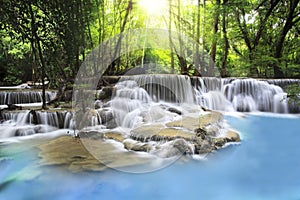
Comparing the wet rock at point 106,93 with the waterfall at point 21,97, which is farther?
the waterfall at point 21,97

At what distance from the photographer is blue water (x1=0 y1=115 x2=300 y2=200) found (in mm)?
2746

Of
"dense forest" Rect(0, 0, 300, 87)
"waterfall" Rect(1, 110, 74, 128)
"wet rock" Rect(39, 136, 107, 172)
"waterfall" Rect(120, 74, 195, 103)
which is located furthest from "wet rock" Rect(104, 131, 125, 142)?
"waterfall" Rect(120, 74, 195, 103)

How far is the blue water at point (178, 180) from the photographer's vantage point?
2.75 m

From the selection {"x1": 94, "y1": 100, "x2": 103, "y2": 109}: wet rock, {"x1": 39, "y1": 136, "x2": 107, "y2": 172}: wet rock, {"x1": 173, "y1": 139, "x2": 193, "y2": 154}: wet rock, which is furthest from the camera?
{"x1": 94, "y1": 100, "x2": 103, "y2": 109}: wet rock

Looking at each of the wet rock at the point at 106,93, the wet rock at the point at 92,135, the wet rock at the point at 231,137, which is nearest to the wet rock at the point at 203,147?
the wet rock at the point at 231,137

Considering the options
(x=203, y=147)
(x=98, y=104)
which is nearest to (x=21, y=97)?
(x=98, y=104)

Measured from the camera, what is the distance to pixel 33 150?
4078 millimetres

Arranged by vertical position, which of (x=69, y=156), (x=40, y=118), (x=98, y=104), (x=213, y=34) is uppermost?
(x=213, y=34)

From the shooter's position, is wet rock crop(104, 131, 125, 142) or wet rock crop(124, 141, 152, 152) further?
wet rock crop(104, 131, 125, 142)

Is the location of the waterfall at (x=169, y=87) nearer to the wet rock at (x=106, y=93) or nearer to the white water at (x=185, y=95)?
the white water at (x=185, y=95)

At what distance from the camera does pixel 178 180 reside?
306cm

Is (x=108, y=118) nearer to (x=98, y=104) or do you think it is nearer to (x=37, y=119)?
(x=98, y=104)

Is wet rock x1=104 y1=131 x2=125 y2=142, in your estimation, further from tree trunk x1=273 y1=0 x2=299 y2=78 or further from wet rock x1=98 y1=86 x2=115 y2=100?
tree trunk x1=273 y1=0 x2=299 y2=78

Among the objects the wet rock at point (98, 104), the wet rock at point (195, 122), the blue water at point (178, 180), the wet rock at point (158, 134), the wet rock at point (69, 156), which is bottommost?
the blue water at point (178, 180)
